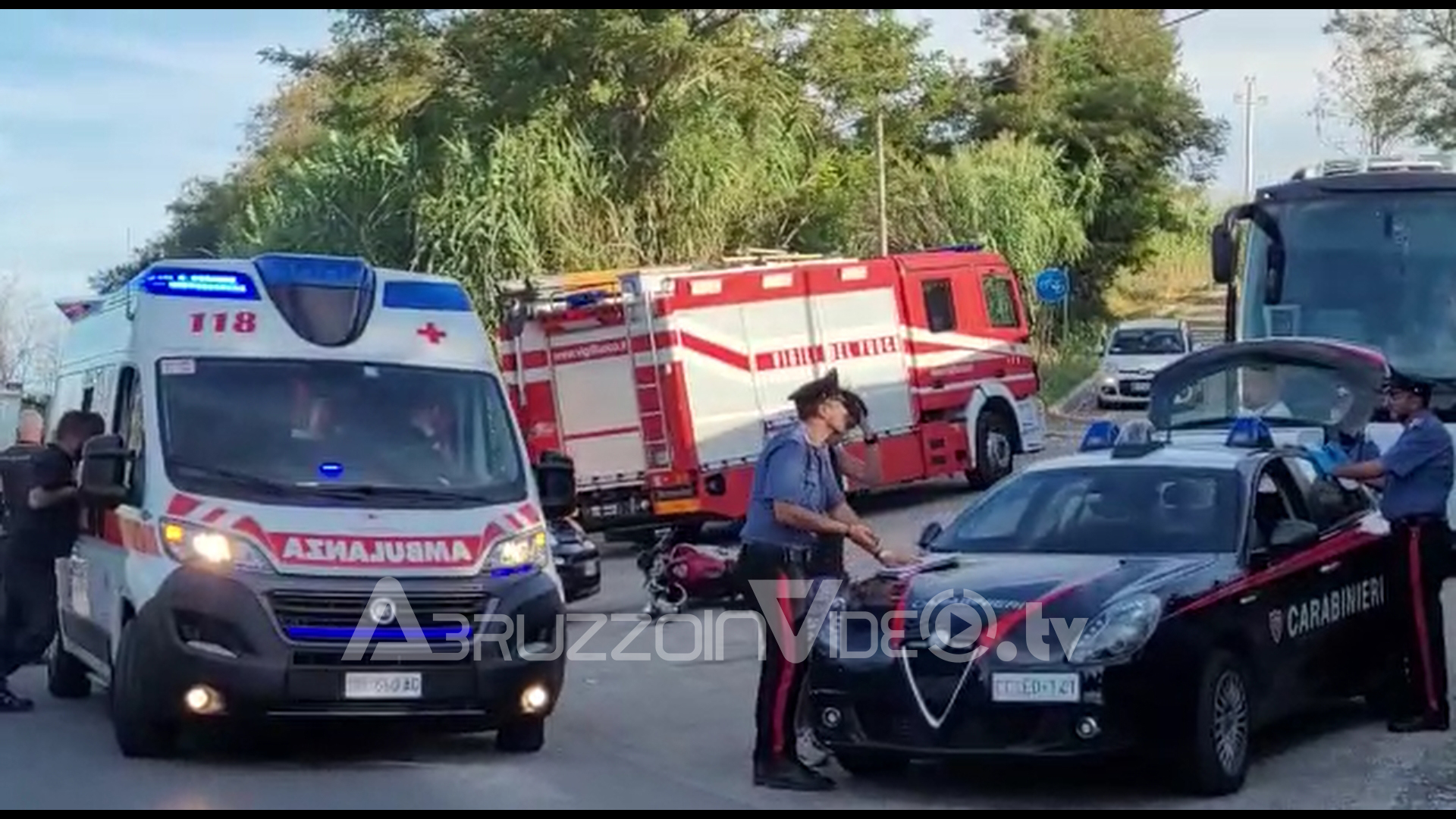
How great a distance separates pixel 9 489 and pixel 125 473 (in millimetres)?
2329

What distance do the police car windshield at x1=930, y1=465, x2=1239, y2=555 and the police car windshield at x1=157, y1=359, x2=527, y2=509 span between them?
97.2 inches

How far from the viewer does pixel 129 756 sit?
37.0ft

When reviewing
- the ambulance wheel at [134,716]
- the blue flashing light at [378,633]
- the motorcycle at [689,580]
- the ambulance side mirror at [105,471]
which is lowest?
the motorcycle at [689,580]

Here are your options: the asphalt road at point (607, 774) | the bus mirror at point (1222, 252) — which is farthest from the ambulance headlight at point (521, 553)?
the bus mirror at point (1222, 252)

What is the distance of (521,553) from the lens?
453 inches

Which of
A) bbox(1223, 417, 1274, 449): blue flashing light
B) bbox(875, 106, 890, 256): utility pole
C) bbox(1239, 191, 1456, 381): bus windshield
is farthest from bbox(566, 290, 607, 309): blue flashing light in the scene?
bbox(875, 106, 890, 256): utility pole

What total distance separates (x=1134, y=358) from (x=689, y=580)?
25.9 m

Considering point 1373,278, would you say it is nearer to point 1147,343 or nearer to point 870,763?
point 870,763

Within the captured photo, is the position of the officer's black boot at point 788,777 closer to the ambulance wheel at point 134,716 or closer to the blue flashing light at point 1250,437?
the ambulance wheel at point 134,716

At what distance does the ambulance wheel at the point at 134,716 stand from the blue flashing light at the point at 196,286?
186 centimetres

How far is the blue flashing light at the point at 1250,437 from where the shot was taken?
39.2ft

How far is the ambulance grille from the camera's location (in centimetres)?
1082

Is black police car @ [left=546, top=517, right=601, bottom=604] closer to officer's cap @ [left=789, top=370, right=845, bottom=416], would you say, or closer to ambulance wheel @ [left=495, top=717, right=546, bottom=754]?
ambulance wheel @ [left=495, top=717, right=546, bottom=754]

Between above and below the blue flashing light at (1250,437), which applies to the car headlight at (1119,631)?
below
